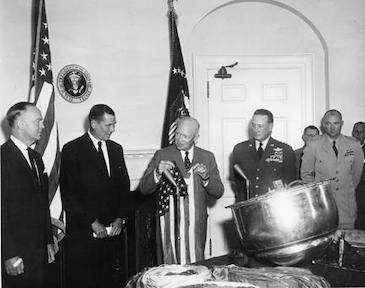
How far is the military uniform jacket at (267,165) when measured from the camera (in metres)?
3.83

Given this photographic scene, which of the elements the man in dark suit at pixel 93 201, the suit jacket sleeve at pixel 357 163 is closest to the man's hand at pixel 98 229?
the man in dark suit at pixel 93 201

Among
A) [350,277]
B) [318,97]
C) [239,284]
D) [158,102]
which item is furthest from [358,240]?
[318,97]

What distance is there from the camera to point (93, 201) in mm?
3605

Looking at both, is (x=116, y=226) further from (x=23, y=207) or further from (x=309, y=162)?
(x=309, y=162)

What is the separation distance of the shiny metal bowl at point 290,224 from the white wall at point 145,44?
3091 millimetres

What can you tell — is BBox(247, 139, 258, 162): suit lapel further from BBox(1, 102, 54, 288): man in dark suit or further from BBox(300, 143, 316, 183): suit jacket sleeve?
BBox(1, 102, 54, 288): man in dark suit

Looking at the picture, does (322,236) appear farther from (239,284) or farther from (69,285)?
(69,285)

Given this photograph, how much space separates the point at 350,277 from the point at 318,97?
3.75m

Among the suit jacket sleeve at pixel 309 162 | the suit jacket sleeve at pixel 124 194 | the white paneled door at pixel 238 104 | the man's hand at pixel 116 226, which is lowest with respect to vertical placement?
the man's hand at pixel 116 226

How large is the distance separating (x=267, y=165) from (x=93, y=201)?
4.64 ft

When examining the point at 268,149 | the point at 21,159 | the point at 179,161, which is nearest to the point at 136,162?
the point at 179,161

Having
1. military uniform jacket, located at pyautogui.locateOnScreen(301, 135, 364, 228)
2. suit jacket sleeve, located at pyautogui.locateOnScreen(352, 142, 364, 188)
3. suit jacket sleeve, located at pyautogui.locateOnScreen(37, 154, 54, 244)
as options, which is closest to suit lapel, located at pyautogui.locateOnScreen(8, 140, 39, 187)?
suit jacket sleeve, located at pyautogui.locateOnScreen(37, 154, 54, 244)

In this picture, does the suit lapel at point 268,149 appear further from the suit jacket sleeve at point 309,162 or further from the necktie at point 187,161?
the necktie at point 187,161

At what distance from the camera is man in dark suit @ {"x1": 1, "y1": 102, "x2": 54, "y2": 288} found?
9.15ft
